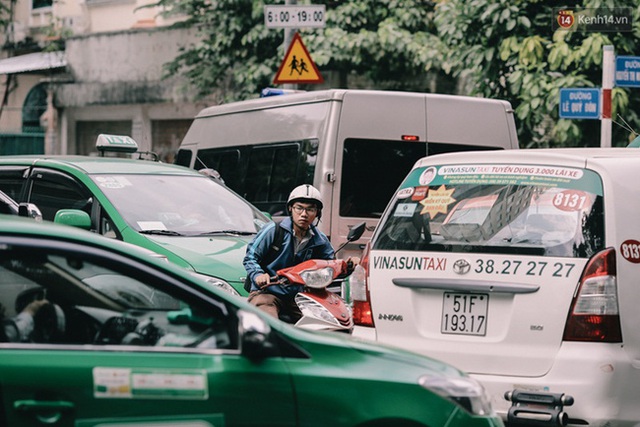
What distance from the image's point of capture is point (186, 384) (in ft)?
15.0

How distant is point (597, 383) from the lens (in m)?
6.31

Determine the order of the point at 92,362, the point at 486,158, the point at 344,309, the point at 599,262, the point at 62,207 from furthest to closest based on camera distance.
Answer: the point at 62,207, the point at 344,309, the point at 486,158, the point at 599,262, the point at 92,362

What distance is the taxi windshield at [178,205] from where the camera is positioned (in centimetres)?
995

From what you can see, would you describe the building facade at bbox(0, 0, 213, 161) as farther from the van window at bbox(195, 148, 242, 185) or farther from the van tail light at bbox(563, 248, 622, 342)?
the van tail light at bbox(563, 248, 622, 342)

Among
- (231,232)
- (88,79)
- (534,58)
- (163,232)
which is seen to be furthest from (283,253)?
(88,79)

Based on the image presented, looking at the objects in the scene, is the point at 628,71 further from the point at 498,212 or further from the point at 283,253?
the point at 498,212

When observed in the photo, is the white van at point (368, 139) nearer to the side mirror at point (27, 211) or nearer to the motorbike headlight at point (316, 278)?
the side mirror at point (27, 211)

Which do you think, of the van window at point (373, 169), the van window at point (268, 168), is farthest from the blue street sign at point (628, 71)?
the van window at point (268, 168)

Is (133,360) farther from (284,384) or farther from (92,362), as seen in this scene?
(284,384)

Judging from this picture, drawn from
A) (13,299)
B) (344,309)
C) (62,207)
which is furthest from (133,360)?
(62,207)

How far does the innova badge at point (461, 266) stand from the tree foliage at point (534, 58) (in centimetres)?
922

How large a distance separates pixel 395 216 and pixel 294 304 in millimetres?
1602

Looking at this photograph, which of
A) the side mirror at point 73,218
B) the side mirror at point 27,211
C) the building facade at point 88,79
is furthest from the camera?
the building facade at point 88,79

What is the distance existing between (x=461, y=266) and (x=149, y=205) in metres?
3.93
